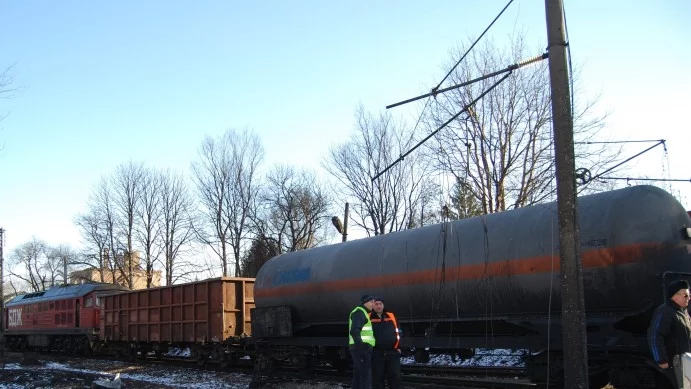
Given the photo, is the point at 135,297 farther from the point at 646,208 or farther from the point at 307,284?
the point at 646,208

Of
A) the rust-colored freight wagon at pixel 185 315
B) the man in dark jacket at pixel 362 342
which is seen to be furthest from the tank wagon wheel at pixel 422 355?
the rust-colored freight wagon at pixel 185 315

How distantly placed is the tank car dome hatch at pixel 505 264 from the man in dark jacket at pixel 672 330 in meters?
2.11

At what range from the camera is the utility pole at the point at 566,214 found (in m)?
6.31

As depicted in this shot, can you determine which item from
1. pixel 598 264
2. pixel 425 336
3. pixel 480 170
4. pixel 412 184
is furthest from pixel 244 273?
pixel 598 264

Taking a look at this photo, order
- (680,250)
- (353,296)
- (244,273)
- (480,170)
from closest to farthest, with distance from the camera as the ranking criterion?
1. (680,250)
2. (353,296)
3. (480,170)
4. (244,273)

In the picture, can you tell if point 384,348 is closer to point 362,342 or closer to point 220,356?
point 362,342

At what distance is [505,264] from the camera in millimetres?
9328

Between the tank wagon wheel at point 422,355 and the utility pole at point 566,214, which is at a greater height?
the utility pole at point 566,214

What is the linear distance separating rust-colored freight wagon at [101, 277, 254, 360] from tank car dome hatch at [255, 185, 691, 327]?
4150 millimetres

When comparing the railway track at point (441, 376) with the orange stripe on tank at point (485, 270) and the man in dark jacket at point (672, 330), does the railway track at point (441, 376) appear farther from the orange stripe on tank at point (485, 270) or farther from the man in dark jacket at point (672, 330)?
the man in dark jacket at point (672, 330)

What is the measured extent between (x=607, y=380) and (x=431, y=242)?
3.64 metres

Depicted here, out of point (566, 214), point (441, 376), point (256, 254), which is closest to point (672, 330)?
point (566, 214)

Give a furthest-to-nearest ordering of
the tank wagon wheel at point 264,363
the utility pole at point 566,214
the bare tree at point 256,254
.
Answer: the bare tree at point 256,254, the tank wagon wheel at point 264,363, the utility pole at point 566,214

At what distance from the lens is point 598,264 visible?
26.9 ft
